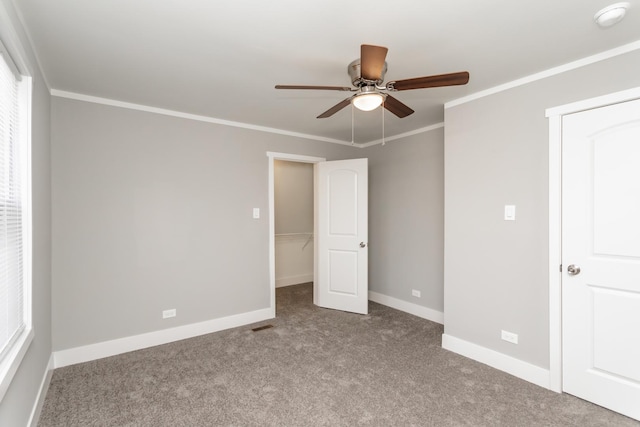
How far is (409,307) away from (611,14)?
3.35m

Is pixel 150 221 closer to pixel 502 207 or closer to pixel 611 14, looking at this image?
pixel 502 207

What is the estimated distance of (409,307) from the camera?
404cm

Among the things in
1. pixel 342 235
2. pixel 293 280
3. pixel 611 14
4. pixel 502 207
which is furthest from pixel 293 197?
pixel 611 14

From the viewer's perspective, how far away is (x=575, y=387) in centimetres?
222

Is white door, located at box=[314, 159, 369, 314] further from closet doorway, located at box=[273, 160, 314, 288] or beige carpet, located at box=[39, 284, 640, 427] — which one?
closet doorway, located at box=[273, 160, 314, 288]

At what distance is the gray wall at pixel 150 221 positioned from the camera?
2.73m

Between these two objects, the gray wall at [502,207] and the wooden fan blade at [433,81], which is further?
the gray wall at [502,207]

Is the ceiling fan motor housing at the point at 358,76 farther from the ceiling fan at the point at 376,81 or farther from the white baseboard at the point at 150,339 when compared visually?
the white baseboard at the point at 150,339

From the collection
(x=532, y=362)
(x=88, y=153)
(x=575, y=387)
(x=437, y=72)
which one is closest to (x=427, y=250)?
(x=532, y=362)

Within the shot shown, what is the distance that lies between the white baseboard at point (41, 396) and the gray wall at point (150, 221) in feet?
0.86

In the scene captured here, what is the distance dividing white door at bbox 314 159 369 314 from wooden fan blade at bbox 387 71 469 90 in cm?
222

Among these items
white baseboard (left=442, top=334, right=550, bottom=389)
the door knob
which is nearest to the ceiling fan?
the door knob

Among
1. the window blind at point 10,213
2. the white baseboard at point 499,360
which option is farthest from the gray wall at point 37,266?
the white baseboard at point 499,360

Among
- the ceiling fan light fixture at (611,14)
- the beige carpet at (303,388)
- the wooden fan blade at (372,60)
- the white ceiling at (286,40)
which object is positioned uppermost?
the white ceiling at (286,40)
